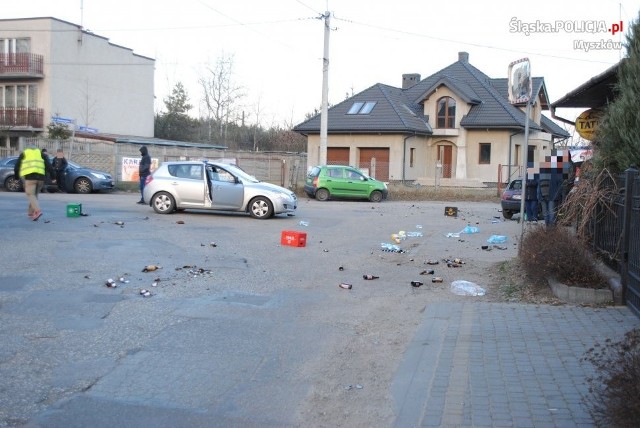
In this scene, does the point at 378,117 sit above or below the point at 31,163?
above

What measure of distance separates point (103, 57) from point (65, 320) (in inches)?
1873

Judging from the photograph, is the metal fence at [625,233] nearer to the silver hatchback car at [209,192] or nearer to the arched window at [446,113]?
the silver hatchback car at [209,192]

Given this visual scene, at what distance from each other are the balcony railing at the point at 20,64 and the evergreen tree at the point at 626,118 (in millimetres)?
42833

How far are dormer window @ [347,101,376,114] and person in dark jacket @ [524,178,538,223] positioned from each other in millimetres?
28531

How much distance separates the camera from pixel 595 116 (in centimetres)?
1430

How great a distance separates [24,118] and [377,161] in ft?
76.6

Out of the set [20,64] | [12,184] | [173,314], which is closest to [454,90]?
→ [12,184]

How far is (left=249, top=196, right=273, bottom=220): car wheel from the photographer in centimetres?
1902

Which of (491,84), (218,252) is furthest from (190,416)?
(491,84)

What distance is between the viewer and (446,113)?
44.2 m

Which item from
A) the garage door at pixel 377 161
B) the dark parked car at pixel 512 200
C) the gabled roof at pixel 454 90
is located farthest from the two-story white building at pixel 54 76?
the dark parked car at pixel 512 200

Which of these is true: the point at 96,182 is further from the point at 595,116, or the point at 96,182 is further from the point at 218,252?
the point at 595,116

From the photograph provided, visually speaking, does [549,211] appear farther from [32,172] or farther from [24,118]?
[24,118]

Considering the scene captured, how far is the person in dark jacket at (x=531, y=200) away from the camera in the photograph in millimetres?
15062
